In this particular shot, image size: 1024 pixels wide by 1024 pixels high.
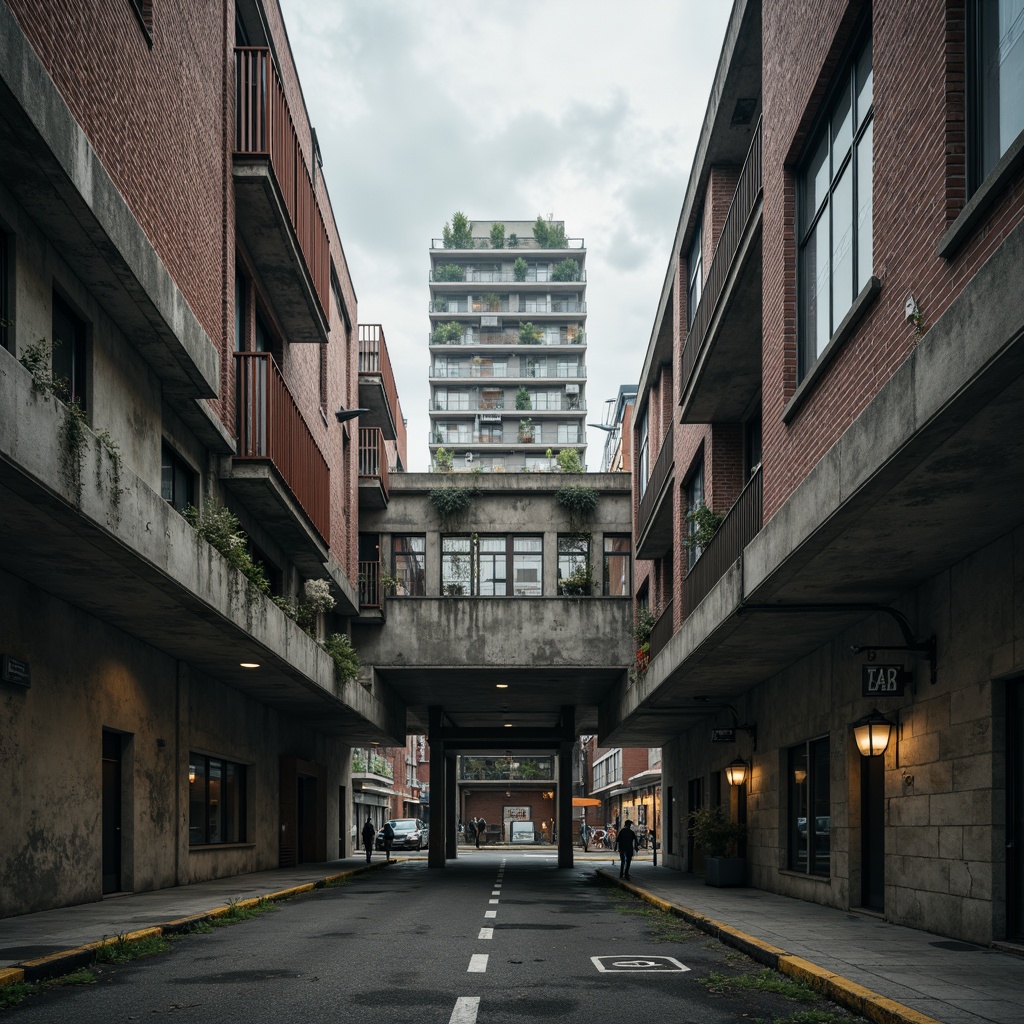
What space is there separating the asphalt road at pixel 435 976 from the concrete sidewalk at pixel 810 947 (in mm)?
328

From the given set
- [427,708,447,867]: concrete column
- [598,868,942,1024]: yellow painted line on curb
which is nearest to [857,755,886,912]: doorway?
[598,868,942,1024]: yellow painted line on curb

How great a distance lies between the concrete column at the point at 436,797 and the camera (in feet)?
123

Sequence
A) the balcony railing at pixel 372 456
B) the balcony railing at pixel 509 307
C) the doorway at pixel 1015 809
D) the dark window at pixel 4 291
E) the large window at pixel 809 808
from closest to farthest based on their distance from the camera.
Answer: the doorway at pixel 1015 809 < the dark window at pixel 4 291 < the large window at pixel 809 808 < the balcony railing at pixel 372 456 < the balcony railing at pixel 509 307

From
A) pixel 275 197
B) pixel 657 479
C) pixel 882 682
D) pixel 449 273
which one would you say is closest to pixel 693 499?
pixel 657 479

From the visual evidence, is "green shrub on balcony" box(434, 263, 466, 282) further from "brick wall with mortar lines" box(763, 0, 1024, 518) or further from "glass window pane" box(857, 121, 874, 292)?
"glass window pane" box(857, 121, 874, 292)

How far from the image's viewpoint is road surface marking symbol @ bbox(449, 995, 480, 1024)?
8039 millimetres

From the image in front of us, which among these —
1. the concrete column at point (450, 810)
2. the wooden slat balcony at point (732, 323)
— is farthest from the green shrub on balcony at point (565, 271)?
the wooden slat balcony at point (732, 323)

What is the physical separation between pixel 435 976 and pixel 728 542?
31.2ft

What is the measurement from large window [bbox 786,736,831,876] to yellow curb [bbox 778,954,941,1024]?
317 inches

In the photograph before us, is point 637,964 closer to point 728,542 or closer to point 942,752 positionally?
point 942,752

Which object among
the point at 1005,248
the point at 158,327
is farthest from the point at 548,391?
the point at 1005,248

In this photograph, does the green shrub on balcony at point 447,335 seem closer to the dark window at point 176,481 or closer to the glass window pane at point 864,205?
the dark window at point 176,481

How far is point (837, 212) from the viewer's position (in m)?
12.9

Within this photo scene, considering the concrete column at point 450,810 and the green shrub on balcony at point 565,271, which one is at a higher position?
the green shrub on balcony at point 565,271
